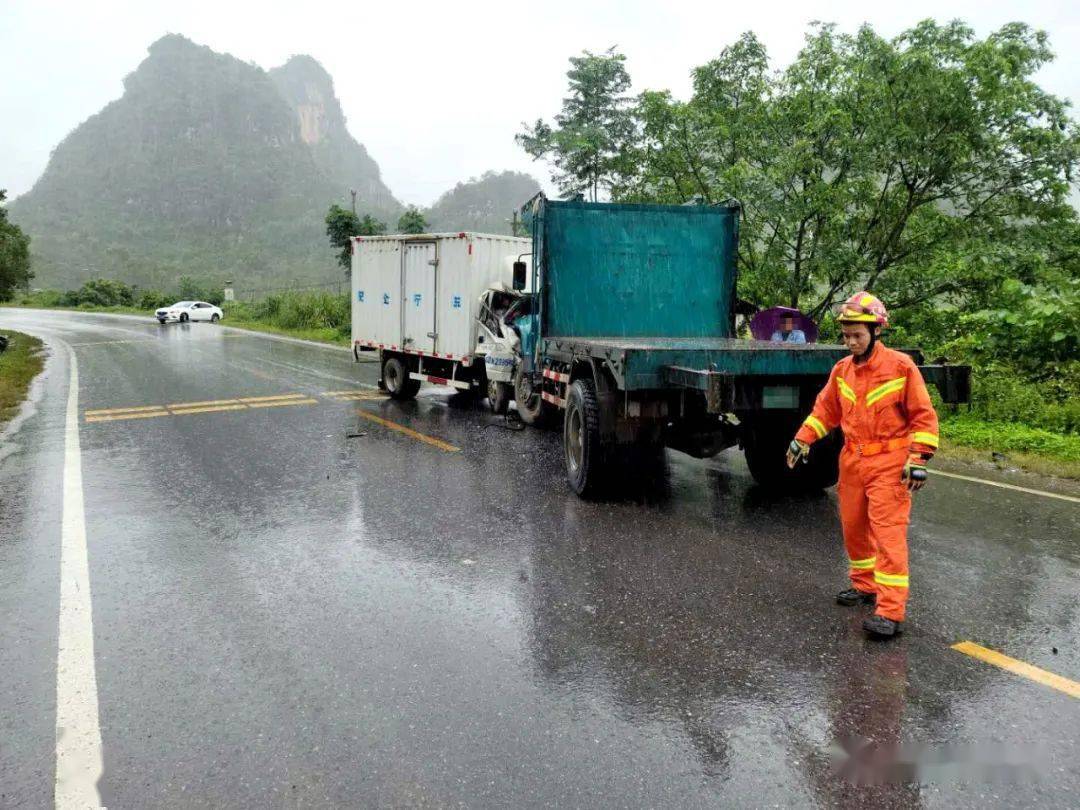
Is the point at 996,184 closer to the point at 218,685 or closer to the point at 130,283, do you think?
the point at 218,685

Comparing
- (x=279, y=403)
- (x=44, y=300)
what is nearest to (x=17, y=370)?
(x=279, y=403)

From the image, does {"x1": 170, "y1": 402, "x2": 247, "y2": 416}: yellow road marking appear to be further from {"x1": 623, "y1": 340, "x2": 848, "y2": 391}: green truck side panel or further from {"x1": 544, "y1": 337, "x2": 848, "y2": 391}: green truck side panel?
{"x1": 623, "y1": 340, "x2": 848, "y2": 391}: green truck side panel

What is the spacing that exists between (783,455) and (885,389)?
9.86 ft

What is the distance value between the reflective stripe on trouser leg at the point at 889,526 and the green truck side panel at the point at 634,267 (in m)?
4.56

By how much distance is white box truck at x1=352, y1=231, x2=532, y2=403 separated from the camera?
1214 centimetres

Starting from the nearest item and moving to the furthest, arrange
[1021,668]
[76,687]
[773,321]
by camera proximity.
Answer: [76,687]
[1021,668]
[773,321]

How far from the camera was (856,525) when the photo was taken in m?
4.78

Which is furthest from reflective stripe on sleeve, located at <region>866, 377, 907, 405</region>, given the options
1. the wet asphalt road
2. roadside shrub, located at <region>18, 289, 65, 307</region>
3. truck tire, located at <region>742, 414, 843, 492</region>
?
roadside shrub, located at <region>18, 289, 65, 307</region>

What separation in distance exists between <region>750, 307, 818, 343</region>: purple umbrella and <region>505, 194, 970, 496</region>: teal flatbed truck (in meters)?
0.76

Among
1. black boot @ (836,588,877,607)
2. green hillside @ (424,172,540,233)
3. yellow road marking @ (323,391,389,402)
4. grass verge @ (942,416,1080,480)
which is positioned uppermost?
green hillside @ (424,172,540,233)

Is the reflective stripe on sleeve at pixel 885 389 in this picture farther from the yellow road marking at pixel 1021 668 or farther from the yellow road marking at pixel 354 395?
the yellow road marking at pixel 354 395

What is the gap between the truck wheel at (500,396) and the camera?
38.9 feet

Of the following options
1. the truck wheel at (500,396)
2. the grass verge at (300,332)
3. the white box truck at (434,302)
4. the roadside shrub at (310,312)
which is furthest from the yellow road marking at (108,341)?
the truck wheel at (500,396)

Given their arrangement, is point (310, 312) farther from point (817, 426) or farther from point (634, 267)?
point (817, 426)
